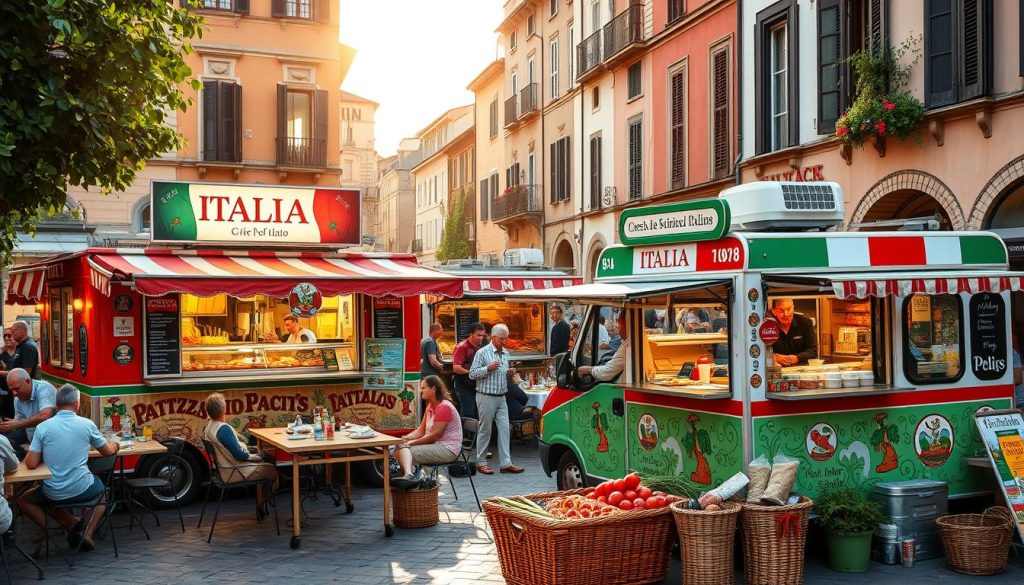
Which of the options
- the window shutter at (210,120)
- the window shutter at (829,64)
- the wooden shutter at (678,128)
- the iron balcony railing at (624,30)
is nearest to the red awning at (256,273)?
the window shutter at (829,64)

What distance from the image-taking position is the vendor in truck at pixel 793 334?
8.80m

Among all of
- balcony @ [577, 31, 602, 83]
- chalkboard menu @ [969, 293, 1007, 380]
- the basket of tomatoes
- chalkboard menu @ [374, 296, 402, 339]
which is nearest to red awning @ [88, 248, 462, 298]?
chalkboard menu @ [374, 296, 402, 339]

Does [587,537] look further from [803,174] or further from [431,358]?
[803,174]

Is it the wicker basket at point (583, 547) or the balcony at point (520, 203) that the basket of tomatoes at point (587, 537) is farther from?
the balcony at point (520, 203)

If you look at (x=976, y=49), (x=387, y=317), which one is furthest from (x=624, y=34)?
(x=387, y=317)

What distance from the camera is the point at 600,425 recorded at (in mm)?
9125

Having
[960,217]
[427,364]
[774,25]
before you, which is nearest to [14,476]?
[427,364]

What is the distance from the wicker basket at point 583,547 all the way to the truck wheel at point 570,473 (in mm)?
2503

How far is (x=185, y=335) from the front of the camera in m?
11.3

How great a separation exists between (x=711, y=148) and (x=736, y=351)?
1397 cm

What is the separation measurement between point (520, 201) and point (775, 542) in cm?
2696

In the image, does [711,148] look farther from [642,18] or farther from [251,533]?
[251,533]

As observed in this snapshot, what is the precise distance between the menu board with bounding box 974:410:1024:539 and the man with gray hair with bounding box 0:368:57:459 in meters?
8.31

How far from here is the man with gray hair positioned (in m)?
9.69
